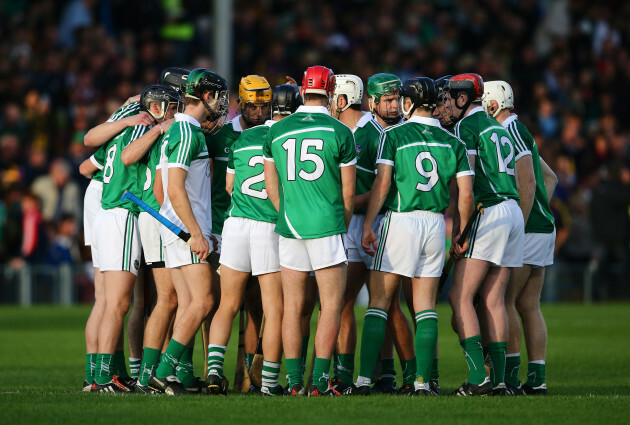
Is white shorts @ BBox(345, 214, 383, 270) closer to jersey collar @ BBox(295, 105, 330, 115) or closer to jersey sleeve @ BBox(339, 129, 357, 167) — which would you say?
jersey sleeve @ BBox(339, 129, 357, 167)

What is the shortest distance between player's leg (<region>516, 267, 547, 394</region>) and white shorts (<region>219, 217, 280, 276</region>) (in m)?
2.45

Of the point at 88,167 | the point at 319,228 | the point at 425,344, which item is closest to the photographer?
the point at 319,228

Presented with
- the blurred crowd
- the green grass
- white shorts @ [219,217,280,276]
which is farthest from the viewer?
the blurred crowd

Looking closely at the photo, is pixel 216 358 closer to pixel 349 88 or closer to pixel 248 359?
pixel 248 359

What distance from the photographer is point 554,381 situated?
37.7 feet

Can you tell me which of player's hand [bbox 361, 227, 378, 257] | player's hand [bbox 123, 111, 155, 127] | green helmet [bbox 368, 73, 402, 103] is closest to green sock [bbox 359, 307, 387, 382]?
player's hand [bbox 361, 227, 378, 257]

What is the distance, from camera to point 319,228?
9039mm

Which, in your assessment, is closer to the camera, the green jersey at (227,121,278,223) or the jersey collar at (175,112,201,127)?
the jersey collar at (175,112,201,127)

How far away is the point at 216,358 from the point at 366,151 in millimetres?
2237

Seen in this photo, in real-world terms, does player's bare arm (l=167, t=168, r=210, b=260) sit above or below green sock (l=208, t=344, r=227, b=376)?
above

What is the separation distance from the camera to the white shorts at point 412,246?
9.34 m

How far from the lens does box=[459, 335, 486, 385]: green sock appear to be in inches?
369

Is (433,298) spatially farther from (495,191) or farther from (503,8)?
(503,8)

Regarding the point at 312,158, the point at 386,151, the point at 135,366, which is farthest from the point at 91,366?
the point at 386,151
